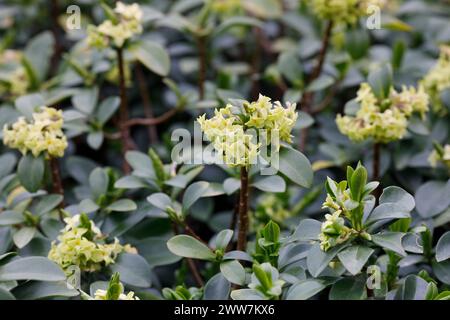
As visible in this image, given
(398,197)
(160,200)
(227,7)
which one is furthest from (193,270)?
(227,7)

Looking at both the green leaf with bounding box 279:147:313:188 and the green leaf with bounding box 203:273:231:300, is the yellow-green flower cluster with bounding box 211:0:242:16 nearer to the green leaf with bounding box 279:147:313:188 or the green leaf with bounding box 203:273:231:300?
the green leaf with bounding box 279:147:313:188

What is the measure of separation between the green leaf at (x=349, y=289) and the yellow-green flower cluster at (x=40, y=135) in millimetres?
715

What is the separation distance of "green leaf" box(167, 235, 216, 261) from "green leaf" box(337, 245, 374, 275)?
11.3 inches

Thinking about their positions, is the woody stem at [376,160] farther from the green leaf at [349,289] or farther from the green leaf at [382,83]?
the green leaf at [349,289]

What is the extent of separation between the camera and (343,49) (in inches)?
91.7

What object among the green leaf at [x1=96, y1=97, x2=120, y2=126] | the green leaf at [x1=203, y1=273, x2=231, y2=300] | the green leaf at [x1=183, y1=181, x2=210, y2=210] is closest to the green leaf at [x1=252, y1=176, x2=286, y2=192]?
the green leaf at [x1=183, y1=181, x2=210, y2=210]

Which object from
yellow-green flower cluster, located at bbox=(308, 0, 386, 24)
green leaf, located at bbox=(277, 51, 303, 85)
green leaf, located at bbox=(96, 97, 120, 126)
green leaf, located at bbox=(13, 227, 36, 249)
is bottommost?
green leaf, located at bbox=(13, 227, 36, 249)

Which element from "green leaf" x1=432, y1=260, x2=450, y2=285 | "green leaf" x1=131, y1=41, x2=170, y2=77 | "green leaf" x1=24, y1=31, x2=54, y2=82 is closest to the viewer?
"green leaf" x1=432, y1=260, x2=450, y2=285

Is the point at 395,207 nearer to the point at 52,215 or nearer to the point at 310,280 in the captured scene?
the point at 310,280

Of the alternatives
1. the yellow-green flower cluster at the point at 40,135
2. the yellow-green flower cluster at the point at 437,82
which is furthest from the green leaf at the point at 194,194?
the yellow-green flower cluster at the point at 437,82

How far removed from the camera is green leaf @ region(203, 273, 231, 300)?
1.44 metres

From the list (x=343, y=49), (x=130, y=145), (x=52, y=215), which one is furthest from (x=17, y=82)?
(x=343, y=49)

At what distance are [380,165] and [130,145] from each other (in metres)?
0.73

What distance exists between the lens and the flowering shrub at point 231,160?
1.36m
